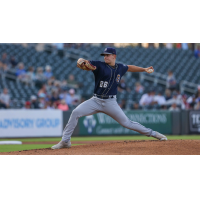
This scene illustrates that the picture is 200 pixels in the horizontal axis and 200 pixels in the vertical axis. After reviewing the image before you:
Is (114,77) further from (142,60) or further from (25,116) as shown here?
(142,60)

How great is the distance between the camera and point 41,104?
13125 millimetres

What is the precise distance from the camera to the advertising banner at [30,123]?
12.4 meters

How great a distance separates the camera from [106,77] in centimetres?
673

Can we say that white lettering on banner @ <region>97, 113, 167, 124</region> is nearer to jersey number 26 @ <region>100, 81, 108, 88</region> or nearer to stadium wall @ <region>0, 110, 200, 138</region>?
stadium wall @ <region>0, 110, 200, 138</region>

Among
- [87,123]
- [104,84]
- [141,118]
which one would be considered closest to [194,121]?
[141,118]

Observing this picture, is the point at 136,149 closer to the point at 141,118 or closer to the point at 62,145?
the point at 62,145

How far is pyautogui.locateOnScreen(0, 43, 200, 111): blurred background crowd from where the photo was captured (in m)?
14.0

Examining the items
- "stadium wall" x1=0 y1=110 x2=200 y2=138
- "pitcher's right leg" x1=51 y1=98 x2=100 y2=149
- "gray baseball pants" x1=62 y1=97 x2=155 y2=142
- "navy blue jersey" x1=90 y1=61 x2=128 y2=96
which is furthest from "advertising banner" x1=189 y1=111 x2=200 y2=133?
"pitcher's right leg" x1=51 y1=98 x2=100 y2=149

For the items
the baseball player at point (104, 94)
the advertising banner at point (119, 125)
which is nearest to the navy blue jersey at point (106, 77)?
the baseball player at point (104, 94)

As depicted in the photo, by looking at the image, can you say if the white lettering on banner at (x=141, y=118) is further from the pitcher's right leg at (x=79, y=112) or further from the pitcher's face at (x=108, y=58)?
the pitcher's face at (x=108, y=58)

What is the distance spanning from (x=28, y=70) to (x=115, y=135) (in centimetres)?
552

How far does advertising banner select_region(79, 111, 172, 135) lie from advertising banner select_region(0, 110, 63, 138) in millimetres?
1083

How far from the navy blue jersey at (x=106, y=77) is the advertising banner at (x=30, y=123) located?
630 centimetres

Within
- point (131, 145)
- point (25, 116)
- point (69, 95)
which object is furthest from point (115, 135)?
point (131, 145)
